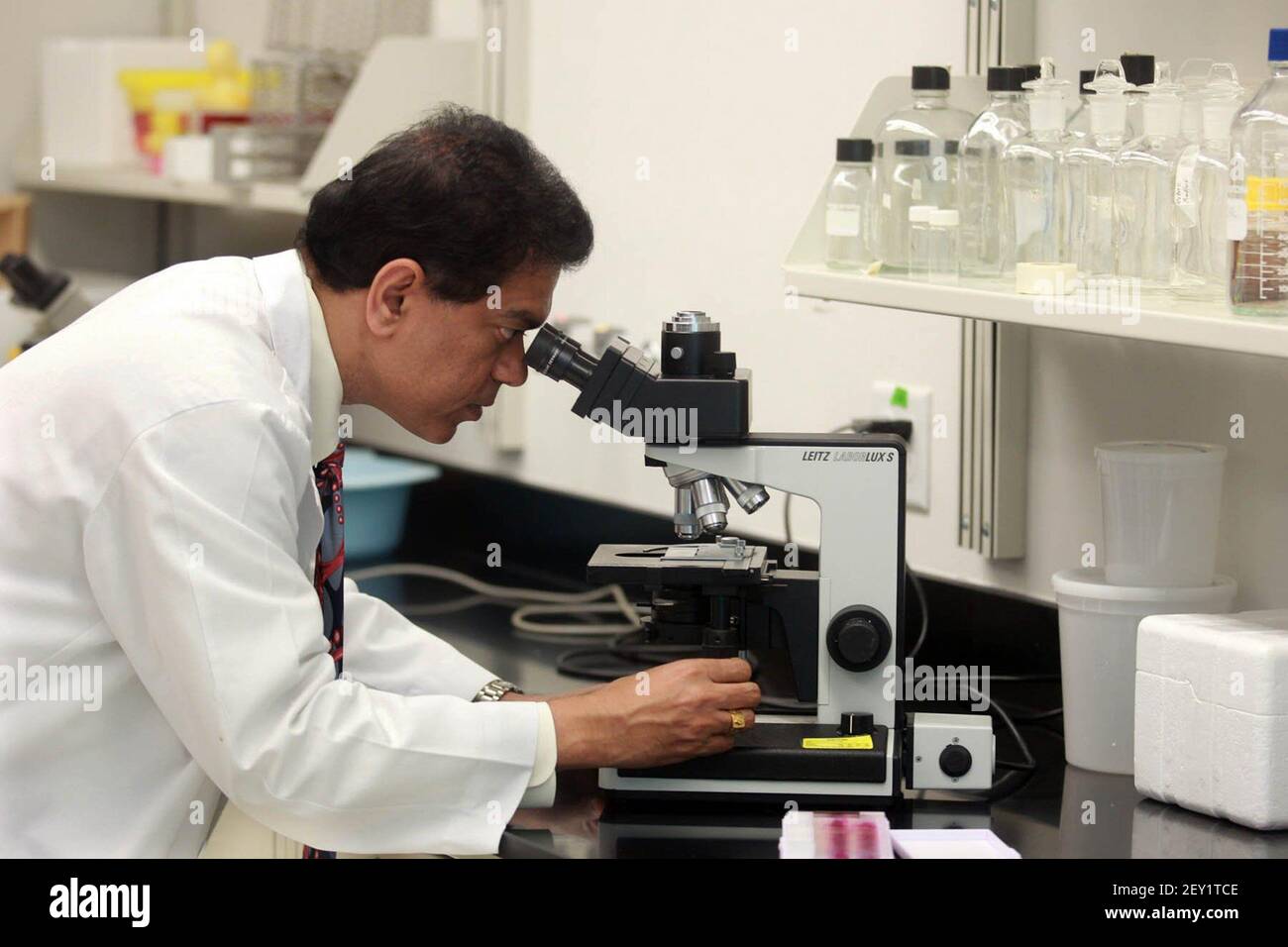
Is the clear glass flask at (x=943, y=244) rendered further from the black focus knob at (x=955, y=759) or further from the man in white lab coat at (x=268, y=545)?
A: the black focus knob at (x=955, y=759)

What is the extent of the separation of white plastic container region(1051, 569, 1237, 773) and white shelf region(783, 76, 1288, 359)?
0.28 m

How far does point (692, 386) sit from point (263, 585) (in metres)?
0.42

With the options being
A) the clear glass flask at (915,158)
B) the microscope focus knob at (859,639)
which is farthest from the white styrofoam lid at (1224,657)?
the clear glass flask at (915,158)

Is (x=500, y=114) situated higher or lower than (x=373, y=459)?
higher

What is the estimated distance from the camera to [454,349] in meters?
1.50

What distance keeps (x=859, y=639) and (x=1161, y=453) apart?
40 cm

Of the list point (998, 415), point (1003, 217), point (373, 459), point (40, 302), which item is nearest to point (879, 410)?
point (998, 415)

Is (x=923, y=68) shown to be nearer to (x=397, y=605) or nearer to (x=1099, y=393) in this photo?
(x=1099, y=393)

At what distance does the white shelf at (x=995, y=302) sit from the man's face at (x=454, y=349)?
317mm

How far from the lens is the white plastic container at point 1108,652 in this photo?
1.59 m

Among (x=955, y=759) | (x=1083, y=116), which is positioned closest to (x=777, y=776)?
(x=955, y=759)

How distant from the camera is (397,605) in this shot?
7.84 ft

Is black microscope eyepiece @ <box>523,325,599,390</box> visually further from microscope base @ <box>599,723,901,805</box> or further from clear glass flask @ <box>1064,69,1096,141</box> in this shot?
clear glass flask @ <box>1064,69,1096,141</box>

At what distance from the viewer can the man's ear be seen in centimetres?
145
